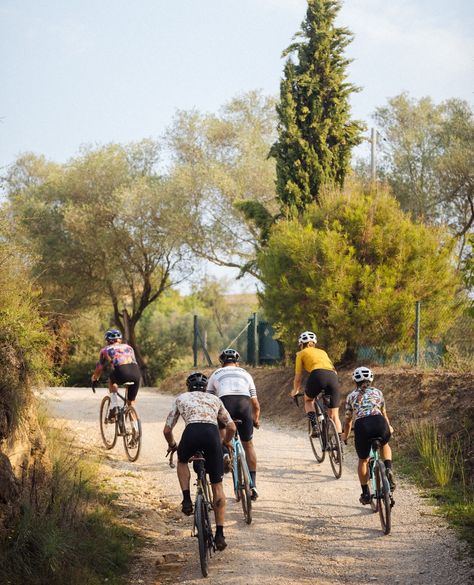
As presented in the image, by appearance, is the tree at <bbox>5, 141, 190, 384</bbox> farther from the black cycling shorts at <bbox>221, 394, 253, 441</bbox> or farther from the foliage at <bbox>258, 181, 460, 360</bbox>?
the black cycling shorts at <bbox>221, 394, 253, 441</bbox>

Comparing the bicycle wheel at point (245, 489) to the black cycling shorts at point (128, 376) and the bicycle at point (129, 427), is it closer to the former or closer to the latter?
the bicycle at point (129, 427)

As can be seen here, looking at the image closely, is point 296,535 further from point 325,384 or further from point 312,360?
point 312,360

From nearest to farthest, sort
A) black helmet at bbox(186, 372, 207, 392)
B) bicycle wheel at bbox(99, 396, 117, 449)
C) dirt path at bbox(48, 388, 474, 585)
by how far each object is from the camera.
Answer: dirt path at bbox(48, 388, 474, 585) → black helmet at bbox(186, 372, 207, 392) → bicycle wheel at bbox(99, 396, 117, 449)

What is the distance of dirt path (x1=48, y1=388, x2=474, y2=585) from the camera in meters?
7.97

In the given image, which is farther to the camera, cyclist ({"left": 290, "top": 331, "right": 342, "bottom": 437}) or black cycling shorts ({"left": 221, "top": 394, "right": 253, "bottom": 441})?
cyclist ({"left": 290, "top": 331, "right": 342, "bottom": 437})

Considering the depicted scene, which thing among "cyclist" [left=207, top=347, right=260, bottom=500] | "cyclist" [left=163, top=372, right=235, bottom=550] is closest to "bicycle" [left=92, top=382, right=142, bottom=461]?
"cyclist" [left=207, top=347, right=260, bottom=500]

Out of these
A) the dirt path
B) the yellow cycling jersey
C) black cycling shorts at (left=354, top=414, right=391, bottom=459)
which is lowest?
the dirt path

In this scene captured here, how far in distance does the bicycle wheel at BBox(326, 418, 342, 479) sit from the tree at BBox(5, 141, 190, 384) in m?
22.6

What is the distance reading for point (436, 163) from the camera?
3447 cm

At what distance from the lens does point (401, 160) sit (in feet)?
120

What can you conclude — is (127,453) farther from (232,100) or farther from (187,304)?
(187,304)

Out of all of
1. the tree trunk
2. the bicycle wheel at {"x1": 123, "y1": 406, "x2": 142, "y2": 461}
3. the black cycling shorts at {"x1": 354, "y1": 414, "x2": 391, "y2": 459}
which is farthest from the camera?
the tree trunk

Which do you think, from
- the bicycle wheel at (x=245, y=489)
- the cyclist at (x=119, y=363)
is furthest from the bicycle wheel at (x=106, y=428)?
the bicycle wheel at (x=245, y=489)

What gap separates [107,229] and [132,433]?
23445 millimetres
